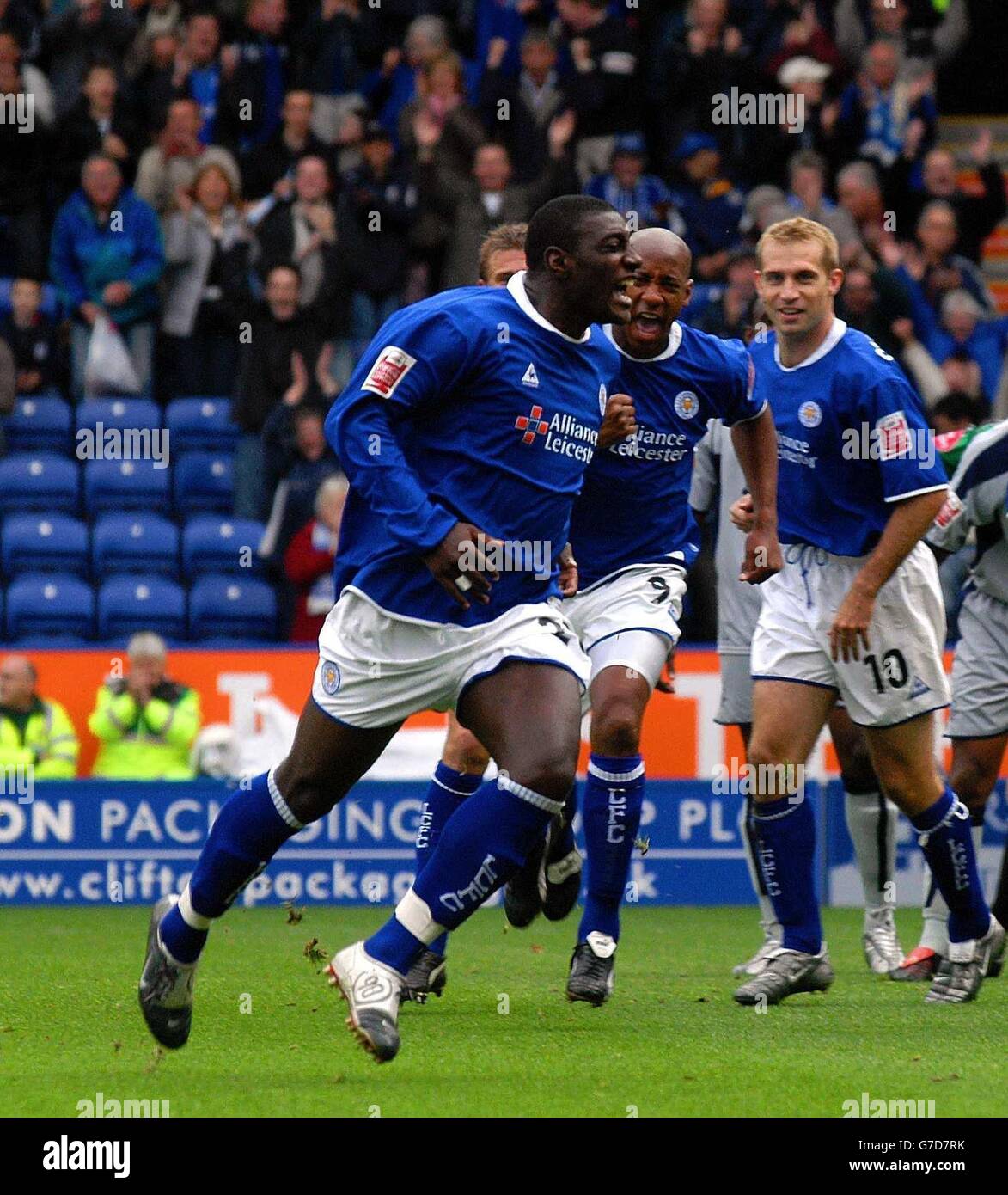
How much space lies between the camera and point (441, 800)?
23.2ft

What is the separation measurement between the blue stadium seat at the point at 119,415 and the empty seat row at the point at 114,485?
0.24 m

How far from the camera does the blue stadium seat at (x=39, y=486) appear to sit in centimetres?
1355

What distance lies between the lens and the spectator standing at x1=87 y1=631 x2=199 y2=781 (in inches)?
458

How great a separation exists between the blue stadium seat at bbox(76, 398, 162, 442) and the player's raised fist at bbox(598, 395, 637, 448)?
7397 millimetres

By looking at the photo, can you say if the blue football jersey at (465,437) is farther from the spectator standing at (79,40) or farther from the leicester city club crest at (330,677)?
the spectator standing at (79,40)

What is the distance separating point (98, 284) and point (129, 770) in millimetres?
3741

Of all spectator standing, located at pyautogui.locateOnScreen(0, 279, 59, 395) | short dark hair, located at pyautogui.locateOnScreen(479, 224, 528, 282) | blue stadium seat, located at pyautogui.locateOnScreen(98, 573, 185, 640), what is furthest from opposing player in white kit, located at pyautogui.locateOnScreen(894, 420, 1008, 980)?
spectator standing, located at pyautogui.locateOnScreen(0, 279, 59, 395)

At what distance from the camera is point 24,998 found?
701 cm

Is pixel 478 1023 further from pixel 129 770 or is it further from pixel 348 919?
pixel 129 770

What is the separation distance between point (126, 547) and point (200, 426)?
109 cm

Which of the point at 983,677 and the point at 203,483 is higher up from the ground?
the point at 203,483

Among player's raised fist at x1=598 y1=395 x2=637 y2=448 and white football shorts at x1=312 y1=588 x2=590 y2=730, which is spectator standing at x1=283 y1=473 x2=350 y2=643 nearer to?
player's raised fist at x1=598 y1=395 x2=637 y2=448

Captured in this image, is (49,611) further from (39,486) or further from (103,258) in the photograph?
(103,258)

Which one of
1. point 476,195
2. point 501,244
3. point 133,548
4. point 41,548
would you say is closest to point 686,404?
point 501,244
